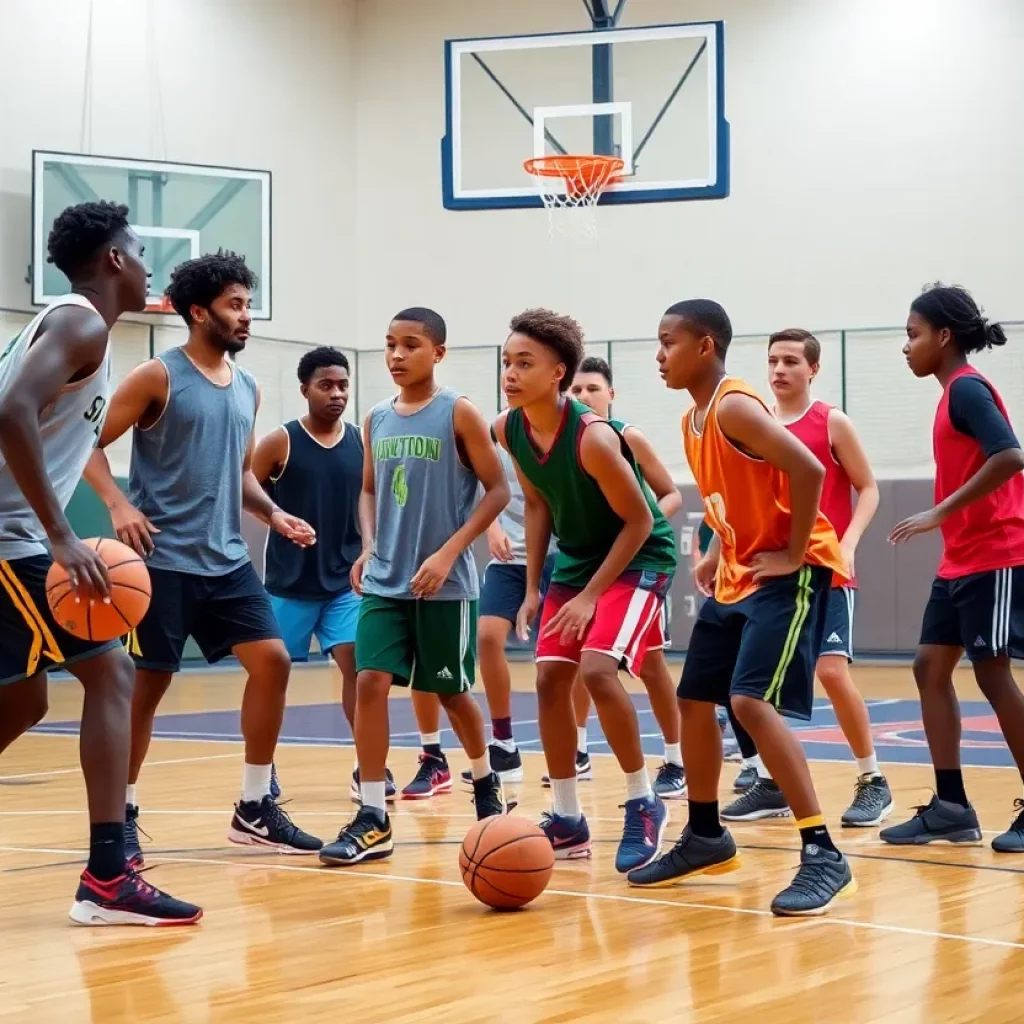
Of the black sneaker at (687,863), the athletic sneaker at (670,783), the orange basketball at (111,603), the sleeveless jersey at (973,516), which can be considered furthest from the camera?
the athletic sneaker at (670,783)

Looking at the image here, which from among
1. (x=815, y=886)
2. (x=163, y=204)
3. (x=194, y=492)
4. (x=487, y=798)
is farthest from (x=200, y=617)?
(x=163, y=204)

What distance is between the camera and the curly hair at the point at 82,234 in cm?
498

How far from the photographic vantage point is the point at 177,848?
639 cm

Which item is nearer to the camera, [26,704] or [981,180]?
[26,704]

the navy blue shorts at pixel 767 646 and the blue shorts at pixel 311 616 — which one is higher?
the navy blue shorts at pixel 767 646

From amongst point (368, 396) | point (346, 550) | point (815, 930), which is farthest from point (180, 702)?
point (815, 930)

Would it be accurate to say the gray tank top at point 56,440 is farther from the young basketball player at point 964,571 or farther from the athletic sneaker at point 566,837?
the young basketball player at point 964,571

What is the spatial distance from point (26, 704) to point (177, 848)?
1680mm

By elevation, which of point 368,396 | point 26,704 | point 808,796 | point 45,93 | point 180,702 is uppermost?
point 45,93

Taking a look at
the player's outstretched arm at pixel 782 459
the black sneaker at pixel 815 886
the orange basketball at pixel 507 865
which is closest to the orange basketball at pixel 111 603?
the orange basketball at pixel 507 865

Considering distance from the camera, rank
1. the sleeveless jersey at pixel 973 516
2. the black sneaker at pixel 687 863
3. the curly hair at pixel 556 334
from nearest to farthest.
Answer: the black sneaker at pixel 687 863
the curly hair at pixel 556 334
the sleeveless jersey at pixel 973 516

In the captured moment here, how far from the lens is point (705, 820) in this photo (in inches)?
220

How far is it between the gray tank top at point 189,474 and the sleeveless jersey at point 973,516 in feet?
8.60

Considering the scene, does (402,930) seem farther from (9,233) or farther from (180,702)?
(9,233)
